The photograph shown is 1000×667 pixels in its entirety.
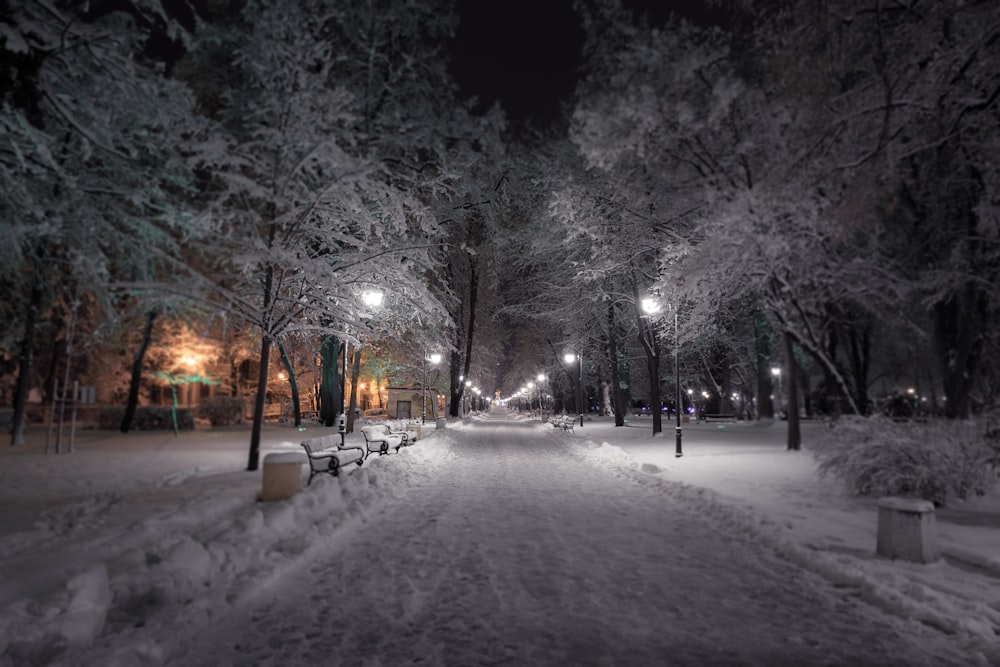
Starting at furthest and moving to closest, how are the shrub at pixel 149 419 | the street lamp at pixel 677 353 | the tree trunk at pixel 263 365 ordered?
1. the shrub at pixel 149 419
2. the street lamp at pixel 677 353
3. the tree trunk at pixel 263 365

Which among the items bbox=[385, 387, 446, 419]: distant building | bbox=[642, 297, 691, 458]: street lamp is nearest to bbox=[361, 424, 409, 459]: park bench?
bbox=[642, 297, 691, 458]: street lamp

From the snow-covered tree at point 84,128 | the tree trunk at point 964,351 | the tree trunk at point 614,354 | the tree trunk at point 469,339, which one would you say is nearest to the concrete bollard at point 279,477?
the snow-covered tree at point 84,128

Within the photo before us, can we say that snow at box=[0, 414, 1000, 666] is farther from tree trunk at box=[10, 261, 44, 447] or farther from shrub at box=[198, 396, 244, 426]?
shrub at box=[198, 396, 244, 426]

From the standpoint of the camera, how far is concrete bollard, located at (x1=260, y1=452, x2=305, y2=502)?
8500 millimetres

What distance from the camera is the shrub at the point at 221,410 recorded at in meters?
27.1

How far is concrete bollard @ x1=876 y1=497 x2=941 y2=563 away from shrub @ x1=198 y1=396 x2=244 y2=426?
27.4 meters

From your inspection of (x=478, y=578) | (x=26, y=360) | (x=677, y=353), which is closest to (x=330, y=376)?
(x=26, y=360)

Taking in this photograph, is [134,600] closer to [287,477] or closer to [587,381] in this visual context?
[287,477]

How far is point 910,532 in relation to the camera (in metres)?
5.71

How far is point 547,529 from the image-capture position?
24.5 ft

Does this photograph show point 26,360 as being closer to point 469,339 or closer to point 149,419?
point 149,419

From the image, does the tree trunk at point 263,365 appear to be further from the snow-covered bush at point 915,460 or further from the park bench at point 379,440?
the snow-covered bush at point 915,460

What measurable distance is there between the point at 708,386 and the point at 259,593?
150ft

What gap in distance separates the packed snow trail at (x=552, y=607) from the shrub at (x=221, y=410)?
22.5 metres
